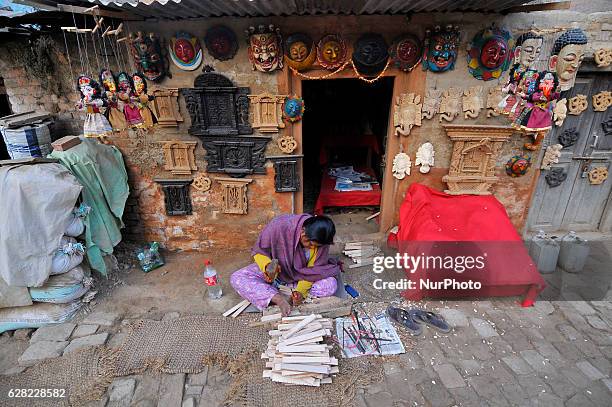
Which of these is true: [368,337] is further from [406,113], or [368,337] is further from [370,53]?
[370,53]

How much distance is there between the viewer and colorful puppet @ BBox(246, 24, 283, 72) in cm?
393

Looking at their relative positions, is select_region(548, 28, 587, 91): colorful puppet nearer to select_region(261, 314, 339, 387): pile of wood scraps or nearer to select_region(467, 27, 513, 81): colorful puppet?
select_region(467, 27, 513, 81): colorful puppet

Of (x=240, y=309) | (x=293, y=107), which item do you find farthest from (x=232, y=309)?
(x=293, y=107)

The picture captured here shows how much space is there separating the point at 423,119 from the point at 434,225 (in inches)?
57.1

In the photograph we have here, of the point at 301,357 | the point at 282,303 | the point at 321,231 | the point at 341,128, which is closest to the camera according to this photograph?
the point at 301,357

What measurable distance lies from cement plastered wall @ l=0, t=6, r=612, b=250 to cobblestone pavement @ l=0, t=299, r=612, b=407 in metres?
1.57

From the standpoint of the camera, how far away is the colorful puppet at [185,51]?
4008mm

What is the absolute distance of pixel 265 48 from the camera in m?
3.98

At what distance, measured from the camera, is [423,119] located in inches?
176

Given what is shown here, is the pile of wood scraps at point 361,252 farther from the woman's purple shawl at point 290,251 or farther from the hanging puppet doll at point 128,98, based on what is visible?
the hanging puppet doll at point 128,98

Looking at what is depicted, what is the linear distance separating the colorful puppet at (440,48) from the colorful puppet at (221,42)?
7.72 ft

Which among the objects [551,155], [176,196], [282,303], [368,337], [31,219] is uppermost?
[551,155]

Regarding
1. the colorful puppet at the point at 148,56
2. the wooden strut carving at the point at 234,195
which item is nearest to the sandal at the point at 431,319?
the wooden strut carving at the point at 234,195

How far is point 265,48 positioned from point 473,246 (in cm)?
349
